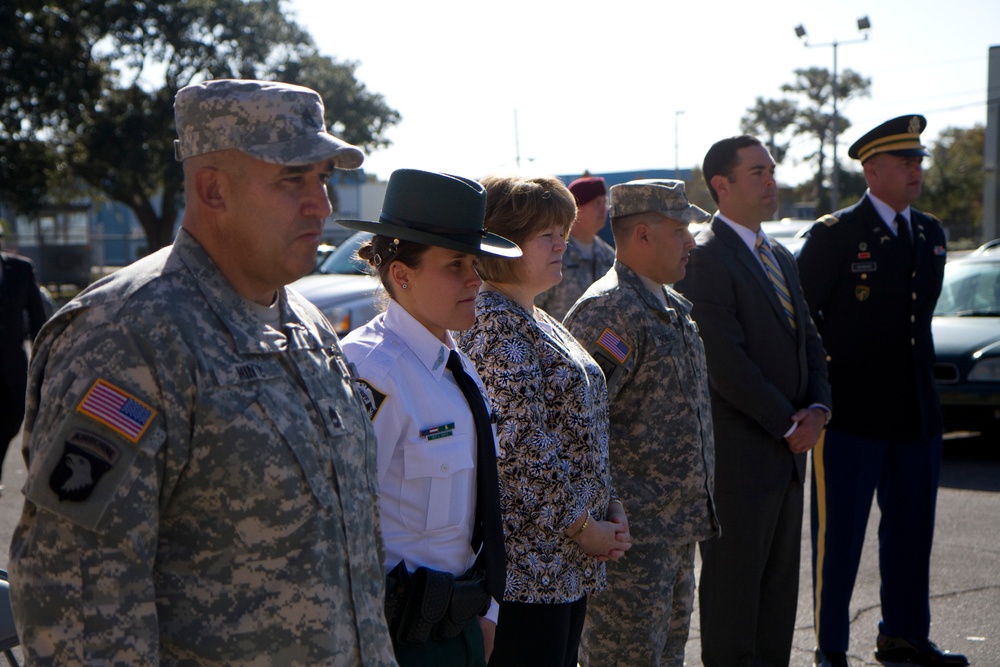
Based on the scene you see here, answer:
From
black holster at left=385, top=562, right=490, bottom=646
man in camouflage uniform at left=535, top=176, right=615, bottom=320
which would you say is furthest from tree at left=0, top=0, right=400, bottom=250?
black holster at left=385, top=562, right=490, bottom=646

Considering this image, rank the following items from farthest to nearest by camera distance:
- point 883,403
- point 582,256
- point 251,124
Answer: point 582,256
point 883,403
point 251,124

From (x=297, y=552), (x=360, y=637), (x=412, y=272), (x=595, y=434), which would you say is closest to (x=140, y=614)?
(x=297, y=552)

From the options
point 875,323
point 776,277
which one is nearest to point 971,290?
point 875,323

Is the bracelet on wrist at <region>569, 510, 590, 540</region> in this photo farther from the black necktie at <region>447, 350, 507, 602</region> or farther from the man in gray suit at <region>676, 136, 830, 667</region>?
the man in gray suit at <region>676, 136, 830, 667</region>

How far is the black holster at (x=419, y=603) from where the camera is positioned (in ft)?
7.68

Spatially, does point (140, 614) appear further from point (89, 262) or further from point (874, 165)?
point (89, 262)

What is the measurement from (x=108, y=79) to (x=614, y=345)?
34300mm

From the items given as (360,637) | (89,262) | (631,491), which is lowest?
(89,262)

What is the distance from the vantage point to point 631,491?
3.56 metres

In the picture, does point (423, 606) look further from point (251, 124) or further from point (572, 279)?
point (572, 279)

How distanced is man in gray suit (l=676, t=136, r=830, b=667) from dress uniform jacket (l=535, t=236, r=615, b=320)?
3370mm

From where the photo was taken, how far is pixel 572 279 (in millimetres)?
7926

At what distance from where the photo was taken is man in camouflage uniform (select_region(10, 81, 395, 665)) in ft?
5.25

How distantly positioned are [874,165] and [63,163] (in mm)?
34404
